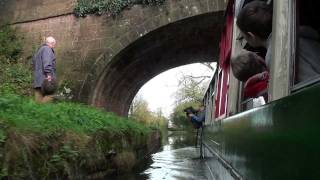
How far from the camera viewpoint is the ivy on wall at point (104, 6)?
13087mm

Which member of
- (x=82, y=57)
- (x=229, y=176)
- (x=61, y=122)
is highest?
(x=82, y=57)

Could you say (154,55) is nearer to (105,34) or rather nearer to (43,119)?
(105,34)

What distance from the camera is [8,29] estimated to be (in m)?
14.3

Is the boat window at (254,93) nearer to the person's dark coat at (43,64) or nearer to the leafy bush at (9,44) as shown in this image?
the person's dark coat at (43,64)

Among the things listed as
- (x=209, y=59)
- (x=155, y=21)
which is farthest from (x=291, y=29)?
(x=209, y=59)

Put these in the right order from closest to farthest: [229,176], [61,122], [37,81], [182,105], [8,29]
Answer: [229,176] → [61,122] → [37,81] → [8,29] → [182,105]

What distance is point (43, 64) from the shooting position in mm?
7660

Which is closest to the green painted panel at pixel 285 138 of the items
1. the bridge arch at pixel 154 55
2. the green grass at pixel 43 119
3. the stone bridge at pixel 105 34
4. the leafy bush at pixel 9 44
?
the green grass at pixel 43 119

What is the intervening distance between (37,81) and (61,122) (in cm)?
279

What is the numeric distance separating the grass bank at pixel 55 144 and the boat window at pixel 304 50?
222 cm

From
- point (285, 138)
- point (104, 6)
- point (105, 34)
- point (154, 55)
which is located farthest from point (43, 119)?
point (154, 55)

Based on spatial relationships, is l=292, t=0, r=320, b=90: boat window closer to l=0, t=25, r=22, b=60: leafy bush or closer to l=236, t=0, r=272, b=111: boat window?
l=236, t=0, r=272, b=111: boat window

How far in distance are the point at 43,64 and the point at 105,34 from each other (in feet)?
19.0

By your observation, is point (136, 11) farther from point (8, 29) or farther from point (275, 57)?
point (275, 57)
